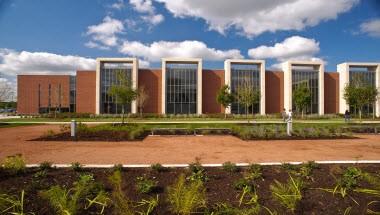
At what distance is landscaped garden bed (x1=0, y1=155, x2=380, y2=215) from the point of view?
181 inches

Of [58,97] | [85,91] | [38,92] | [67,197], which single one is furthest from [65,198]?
→ [38,92]

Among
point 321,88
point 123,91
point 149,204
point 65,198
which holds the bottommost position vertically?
point 149,204

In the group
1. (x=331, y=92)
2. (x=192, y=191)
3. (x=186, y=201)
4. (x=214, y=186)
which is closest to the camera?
(x=186, y=201)

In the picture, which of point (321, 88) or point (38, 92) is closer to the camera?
point (321, 88)

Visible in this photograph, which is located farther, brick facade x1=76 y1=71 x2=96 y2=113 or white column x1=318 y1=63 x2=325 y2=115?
white column x1=318 y1=63 x2=325 y2=115

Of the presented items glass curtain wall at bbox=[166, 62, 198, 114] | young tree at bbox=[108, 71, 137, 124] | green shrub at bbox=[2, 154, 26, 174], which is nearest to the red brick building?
glass curtain wall at bbox=[166, 62, 198, 114]

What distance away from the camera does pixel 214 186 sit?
5.80 m

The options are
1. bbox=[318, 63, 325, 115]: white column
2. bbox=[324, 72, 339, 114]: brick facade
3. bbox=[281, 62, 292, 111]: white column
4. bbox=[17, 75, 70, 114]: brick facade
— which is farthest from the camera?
bbox=[17, 75, 70, 114]: brick facade

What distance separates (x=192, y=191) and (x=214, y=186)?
1424 mm

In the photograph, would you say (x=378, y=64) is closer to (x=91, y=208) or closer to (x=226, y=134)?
(x=226, y=134)

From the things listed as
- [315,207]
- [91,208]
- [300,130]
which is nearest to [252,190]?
[315,207]

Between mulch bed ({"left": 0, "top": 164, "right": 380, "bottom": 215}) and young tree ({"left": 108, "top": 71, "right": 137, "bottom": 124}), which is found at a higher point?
young tree ({"left": 108, "top": 71, "right": 137, "bottom": 124})

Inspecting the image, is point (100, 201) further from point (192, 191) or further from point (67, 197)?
point (192, 191)

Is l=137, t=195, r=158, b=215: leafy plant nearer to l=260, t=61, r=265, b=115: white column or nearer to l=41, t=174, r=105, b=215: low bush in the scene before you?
l=41, t=174, r=105, b=215: low bush
